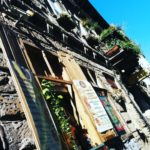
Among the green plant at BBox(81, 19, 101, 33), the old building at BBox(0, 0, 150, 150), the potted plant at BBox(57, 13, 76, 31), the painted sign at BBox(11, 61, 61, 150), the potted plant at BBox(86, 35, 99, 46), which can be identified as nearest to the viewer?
the painted sign at BBox(11, 61, 61, 150)

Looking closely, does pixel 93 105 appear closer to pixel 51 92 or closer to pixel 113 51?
pixel 51 92

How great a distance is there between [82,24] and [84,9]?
2.95 m

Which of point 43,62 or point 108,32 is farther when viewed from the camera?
point 108,32

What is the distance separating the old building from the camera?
2824 mm

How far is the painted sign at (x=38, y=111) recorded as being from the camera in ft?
8.84

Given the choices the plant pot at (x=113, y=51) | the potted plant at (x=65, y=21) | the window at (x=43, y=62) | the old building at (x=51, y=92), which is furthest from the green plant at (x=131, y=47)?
the window at (x=43, y=62)

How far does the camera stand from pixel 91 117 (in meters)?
4.89

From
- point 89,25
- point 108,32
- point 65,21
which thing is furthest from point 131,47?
point 65,21

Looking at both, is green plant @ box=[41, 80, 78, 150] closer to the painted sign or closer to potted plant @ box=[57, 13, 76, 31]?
the painted sign

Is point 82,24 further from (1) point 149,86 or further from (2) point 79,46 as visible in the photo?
(1) point 149,86

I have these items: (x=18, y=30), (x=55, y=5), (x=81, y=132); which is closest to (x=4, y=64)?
(x=18, y=30)

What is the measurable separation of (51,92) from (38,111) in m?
1.45

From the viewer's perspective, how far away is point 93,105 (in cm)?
536

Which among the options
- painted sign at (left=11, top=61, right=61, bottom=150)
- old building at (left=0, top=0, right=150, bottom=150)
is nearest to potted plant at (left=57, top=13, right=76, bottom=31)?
old building at (left=0, top=0, right=150, bottom=150)
